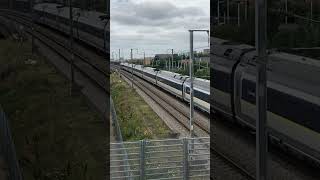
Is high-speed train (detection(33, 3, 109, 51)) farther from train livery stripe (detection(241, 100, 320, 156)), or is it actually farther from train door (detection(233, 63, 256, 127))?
train livery stripe (detection(241, 100, 320, 156))

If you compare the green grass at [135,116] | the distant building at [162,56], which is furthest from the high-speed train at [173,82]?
the green grass at [135,116]

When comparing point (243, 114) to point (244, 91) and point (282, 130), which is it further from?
point (282, 130)

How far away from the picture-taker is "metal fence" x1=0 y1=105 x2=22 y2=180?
11.0 ft

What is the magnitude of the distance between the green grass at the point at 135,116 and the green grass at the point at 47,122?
Answer: 904 cm

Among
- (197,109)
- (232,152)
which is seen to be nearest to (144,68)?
(197,109)

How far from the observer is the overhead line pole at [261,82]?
3111mm

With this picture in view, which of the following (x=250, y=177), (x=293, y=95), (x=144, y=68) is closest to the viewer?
(x=293, y=95)

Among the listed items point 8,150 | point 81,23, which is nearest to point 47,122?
point 8,150

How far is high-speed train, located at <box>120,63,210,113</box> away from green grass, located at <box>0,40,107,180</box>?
752 cm

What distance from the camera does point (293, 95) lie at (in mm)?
3844

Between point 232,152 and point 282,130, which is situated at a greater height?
point 282,130

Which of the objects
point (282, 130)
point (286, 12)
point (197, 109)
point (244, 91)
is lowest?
point (197, 109)

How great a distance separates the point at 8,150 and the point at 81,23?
1.35 meters

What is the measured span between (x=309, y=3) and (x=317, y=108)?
895mm
